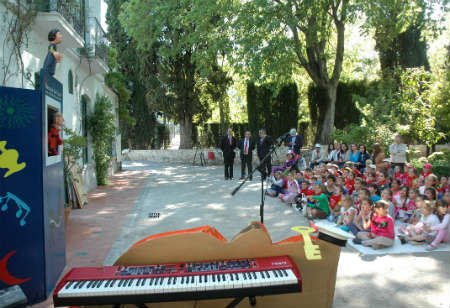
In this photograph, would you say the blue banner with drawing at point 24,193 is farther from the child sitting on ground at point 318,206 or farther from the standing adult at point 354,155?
the standing adult at point 354,155

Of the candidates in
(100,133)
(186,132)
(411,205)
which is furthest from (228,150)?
(186,132)

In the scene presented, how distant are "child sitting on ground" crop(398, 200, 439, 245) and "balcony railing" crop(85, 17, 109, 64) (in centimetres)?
975

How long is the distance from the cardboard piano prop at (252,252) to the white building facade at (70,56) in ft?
16.9

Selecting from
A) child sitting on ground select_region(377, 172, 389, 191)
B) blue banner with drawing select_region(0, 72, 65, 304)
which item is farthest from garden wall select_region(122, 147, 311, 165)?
blue banner with drawing select_region(0, 72, 65, 304)

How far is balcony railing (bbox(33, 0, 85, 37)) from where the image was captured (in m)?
7.74

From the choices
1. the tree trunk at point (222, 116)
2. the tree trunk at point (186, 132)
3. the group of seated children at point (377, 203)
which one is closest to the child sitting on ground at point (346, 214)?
the group of seated children at point (377, 203)

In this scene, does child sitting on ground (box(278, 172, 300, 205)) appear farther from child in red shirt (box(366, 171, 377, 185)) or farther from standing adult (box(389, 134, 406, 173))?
standing adult (box(389, 134, 406, 173))

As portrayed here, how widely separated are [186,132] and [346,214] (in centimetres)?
1784

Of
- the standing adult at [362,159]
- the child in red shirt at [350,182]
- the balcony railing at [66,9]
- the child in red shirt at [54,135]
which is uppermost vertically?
the balcony railing at [66,9]

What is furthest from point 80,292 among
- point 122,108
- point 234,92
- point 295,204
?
point 234,92

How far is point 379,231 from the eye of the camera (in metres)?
5.75

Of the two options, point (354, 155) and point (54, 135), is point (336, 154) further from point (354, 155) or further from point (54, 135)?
point (54, 135)

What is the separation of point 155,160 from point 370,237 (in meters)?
21.6

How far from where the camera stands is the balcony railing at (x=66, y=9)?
25.4 feet
